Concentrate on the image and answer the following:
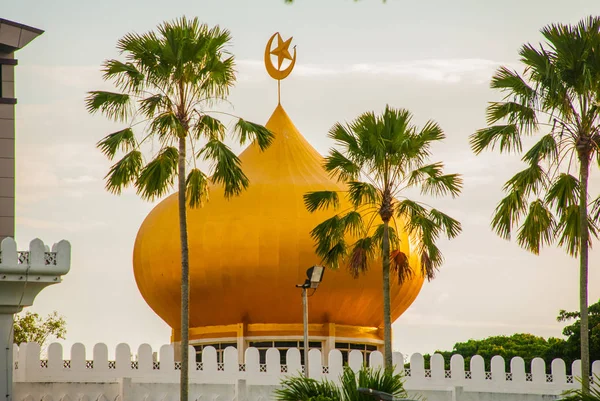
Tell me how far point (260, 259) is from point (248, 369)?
5949mm

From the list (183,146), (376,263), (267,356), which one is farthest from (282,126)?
(183,146)

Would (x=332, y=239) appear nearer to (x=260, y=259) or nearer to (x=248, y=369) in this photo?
(x=248, y=369)

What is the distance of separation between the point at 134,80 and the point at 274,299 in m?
14.1

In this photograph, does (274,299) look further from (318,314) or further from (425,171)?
(425,171)

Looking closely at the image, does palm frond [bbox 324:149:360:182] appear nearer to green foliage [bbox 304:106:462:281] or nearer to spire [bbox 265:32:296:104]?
green foliage [bbox 304:106:462:281]

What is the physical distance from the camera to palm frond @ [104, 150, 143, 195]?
25.7 metres

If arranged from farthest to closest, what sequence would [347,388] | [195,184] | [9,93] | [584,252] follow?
[9,93]
[195,184]
[584,252]
[347,388]

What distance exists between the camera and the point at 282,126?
41.5 meters

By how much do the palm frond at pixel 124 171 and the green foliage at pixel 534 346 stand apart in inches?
909

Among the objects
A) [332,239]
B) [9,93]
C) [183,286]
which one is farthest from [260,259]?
[183,286]

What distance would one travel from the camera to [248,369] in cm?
3312

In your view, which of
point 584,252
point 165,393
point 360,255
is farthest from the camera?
point 165,393

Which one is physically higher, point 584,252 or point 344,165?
point 344,165

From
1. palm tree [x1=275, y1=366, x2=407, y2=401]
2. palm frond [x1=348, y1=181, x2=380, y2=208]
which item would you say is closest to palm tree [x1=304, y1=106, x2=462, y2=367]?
palm frond [x1=348, y1=181, x2=380, y2=208]
